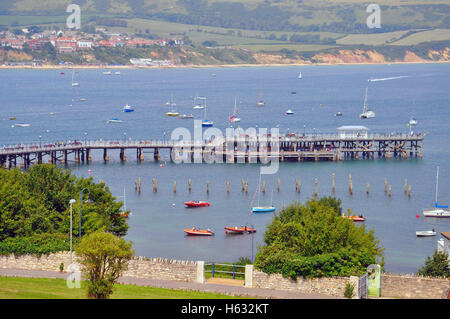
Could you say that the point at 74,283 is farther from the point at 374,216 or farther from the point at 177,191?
the point at 177,191

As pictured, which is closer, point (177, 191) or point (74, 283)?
point (74, 283)

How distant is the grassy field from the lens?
37344mm

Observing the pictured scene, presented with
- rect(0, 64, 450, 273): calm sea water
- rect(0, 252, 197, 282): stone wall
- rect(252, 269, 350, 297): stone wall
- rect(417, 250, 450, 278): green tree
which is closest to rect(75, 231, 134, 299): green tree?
rect(0, 252, 197, 282): stone wall

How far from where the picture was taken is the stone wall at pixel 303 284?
133 ft

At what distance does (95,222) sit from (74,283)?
11792 millimetres

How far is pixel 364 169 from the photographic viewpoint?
4080 inches

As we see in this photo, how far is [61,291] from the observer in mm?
39281

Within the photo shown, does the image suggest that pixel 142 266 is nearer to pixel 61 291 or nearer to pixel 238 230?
pixel 61 291

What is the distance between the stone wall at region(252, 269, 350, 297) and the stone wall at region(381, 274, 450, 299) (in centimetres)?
303

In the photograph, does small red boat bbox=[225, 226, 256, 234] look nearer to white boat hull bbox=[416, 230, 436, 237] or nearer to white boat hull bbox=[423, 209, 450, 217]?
white boat hull bbox=[416, 230, 436, 237]

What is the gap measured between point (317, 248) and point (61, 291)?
14.5m

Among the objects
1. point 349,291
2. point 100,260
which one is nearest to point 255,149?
point 349,291
